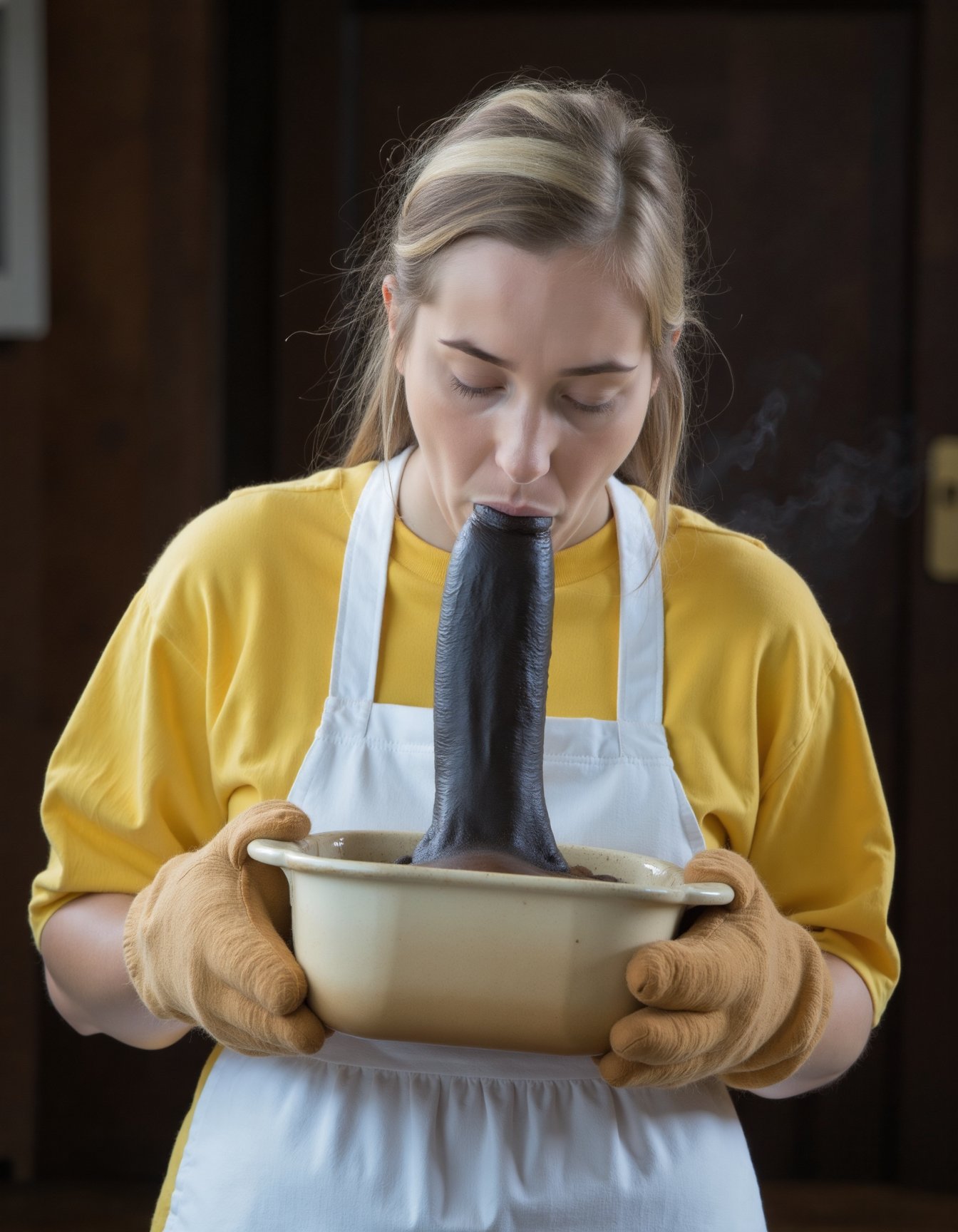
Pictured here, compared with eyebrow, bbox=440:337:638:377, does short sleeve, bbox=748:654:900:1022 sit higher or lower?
lower

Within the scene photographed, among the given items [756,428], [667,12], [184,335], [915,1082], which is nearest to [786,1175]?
[915,1082]

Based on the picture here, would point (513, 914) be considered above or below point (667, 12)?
below

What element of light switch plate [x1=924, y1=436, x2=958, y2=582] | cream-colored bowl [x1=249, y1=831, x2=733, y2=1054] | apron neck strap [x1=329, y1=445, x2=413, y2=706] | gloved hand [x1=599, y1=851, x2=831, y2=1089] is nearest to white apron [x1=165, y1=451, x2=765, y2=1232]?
apron neck strap [x1=329, y1=445, x2=413, y2=706]

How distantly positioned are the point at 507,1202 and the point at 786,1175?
1587mm

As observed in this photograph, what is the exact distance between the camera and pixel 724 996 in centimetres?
67

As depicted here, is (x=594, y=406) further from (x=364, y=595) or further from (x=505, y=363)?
(x=364, y=595)

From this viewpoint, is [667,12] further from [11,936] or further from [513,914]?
[513,914]

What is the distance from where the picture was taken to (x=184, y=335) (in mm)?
2121

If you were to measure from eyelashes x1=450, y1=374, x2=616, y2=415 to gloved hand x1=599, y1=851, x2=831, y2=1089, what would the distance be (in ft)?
0.87

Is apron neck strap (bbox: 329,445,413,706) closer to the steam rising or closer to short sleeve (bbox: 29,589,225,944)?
short sleeve (bbox: 29,589,225,944)

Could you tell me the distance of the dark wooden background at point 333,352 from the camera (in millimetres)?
2094

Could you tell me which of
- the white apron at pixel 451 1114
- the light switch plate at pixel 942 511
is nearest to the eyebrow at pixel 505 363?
the white apron at pixel 451 1114

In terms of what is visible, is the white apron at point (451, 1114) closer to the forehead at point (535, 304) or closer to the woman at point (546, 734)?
the woman at point (546, 734)

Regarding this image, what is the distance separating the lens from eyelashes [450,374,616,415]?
800mm
